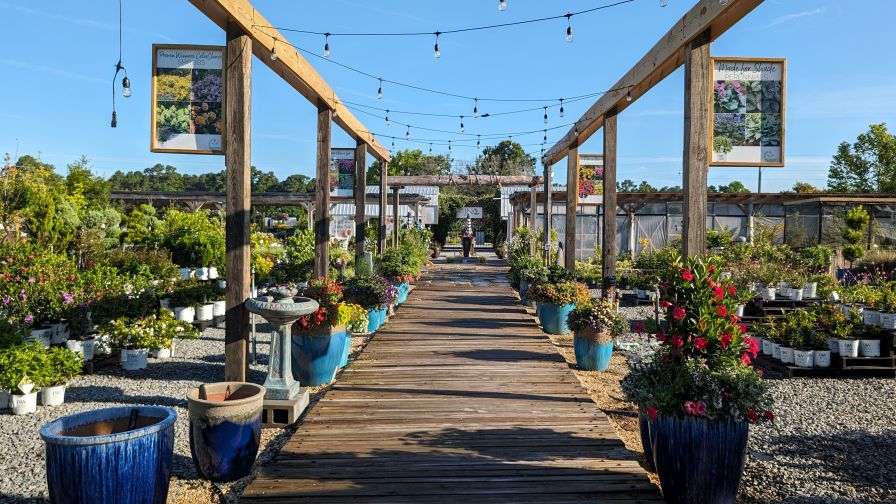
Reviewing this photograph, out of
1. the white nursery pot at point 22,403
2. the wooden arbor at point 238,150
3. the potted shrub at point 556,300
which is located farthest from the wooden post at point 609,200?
the white nursery pot at point 22,403

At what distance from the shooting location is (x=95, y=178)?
1102 inches

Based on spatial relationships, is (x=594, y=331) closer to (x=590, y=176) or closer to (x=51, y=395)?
(x=51, y=395)

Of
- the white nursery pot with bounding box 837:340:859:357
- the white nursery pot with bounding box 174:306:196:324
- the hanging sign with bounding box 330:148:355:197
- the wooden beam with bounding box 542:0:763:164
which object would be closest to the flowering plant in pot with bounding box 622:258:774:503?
the wooden beam with bounding box 542:0:763:164

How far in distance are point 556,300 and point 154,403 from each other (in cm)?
534

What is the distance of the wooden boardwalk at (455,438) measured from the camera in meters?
3.61

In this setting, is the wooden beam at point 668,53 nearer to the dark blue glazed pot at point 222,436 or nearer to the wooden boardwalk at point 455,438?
the wooden boardwalk at point 455,438

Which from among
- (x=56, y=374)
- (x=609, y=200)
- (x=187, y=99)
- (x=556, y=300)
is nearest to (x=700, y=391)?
(x=187, y=99)

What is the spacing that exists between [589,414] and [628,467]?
3.83ft

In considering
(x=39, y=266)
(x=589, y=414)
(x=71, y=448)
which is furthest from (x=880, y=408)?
(x=39, y=266)

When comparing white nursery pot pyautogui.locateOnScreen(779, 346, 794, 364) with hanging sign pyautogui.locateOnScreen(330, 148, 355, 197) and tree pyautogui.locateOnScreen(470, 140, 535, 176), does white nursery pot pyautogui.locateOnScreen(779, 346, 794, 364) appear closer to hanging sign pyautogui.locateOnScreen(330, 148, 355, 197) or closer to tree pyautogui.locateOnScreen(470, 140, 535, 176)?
hanging sign pyautogui.locateOnScreen(330, 148, 355, 197)

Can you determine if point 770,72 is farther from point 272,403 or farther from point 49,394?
point 49,394

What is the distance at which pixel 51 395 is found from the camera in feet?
19.0

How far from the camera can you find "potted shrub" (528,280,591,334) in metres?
9.28

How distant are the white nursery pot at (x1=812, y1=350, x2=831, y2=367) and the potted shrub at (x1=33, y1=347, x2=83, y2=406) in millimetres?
7510
